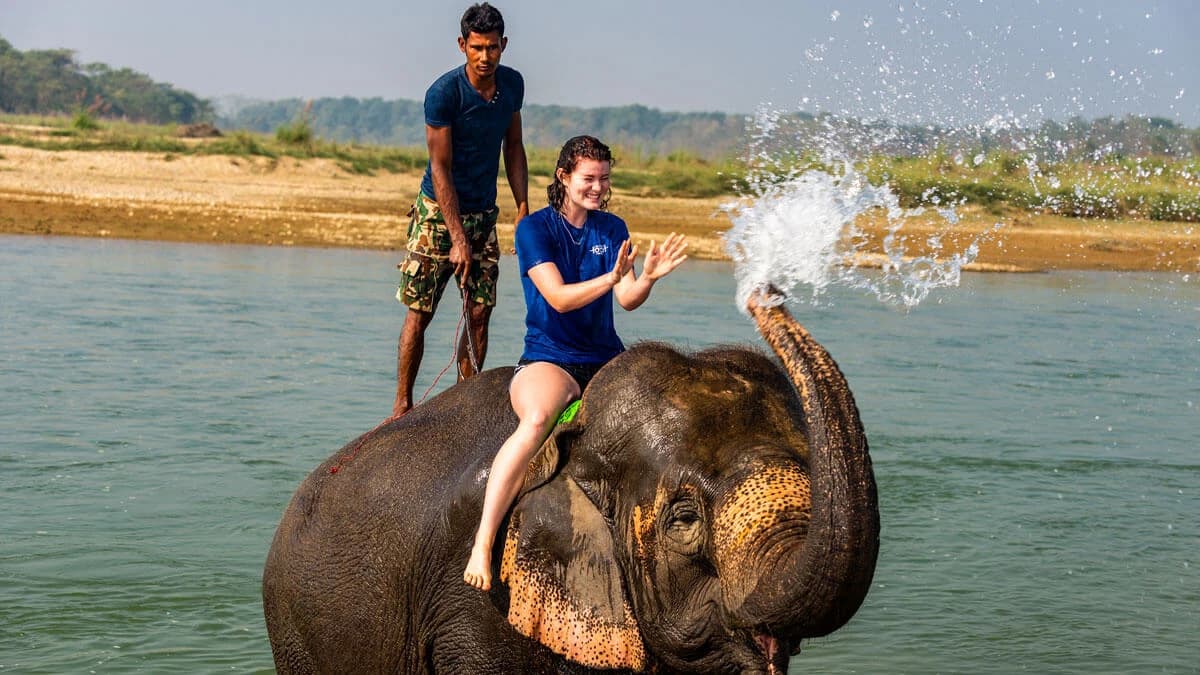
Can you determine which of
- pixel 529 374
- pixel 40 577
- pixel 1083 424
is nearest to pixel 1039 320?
pixel 1083 424

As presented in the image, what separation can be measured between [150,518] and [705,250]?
19.8m

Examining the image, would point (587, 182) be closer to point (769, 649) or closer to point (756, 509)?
point (756, 509)

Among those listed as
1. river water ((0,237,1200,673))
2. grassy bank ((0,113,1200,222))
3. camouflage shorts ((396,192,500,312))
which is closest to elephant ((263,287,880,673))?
river water ((0,237,1200,673))

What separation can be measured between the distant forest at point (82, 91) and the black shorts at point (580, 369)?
10264 centimetres

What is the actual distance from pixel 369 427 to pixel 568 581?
922 cm

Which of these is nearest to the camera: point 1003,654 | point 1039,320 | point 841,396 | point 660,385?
point 841,396

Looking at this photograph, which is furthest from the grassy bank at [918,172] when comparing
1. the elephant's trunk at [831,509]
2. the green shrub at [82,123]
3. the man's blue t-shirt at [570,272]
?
the elephant's trunk at [831,509]

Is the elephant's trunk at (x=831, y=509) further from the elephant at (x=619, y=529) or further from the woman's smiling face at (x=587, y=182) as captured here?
the woman's smiling face at (x=587, y=182)

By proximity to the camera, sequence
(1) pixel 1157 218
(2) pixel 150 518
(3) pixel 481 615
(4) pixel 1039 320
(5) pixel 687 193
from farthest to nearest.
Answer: (5) pixel 687 193, (1) pixel 1157 218, (4) pixel 1039 320, (2) pixel 150 518, (3) pixel 481 615

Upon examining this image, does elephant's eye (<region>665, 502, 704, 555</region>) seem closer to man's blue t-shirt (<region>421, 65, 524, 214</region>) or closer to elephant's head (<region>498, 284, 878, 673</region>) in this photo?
elephant's head (<region>498, 284, 878, 673</region>)

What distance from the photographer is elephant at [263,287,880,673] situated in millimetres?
3895

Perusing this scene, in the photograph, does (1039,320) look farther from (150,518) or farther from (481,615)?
(481,615)

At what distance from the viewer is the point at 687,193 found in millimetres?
35938

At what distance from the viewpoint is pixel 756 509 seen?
13.9ft
